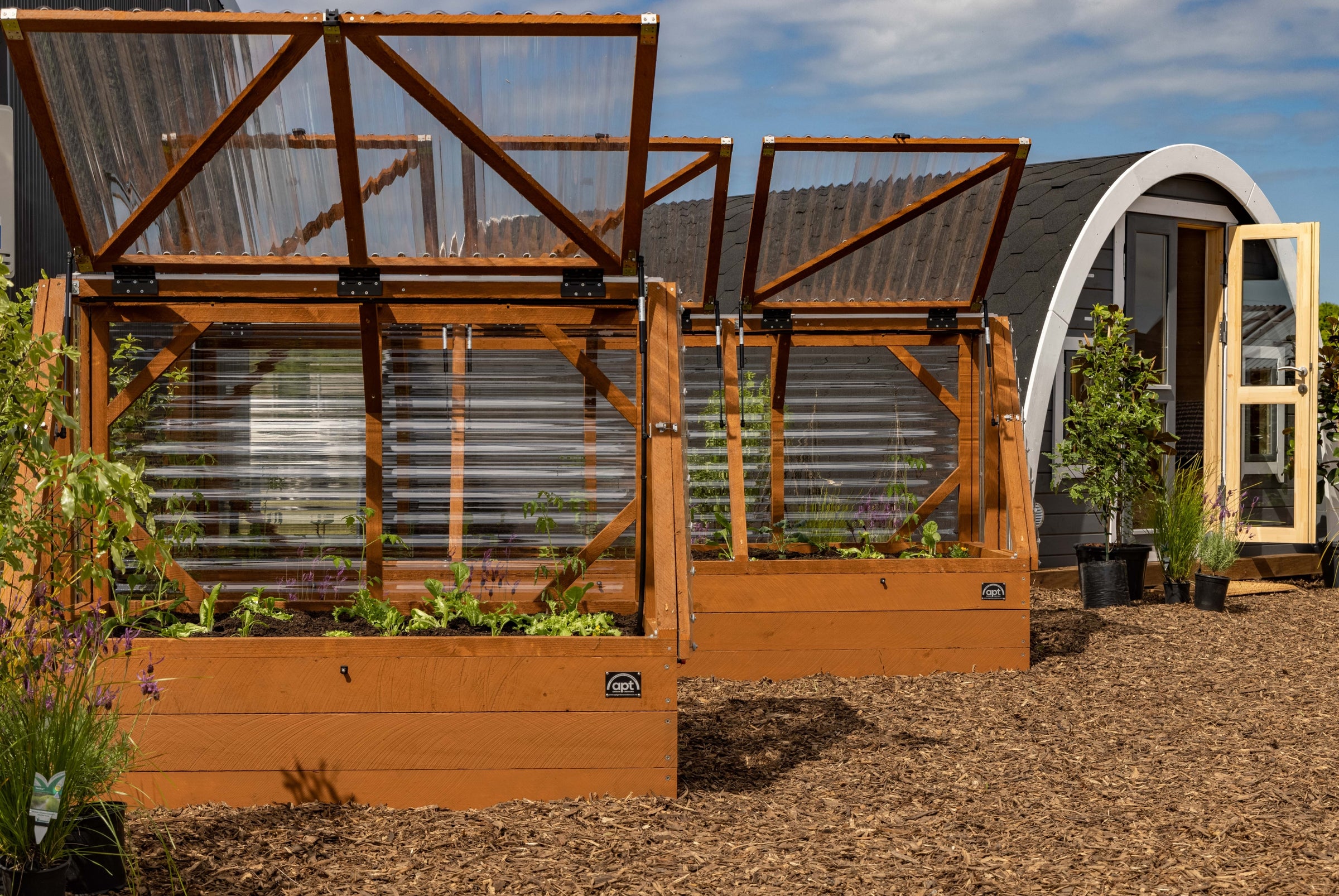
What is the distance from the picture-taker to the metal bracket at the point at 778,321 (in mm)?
6633

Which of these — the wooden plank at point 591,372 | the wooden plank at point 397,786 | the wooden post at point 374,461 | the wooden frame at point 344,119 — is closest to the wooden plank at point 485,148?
the wooden frame at point 344,119

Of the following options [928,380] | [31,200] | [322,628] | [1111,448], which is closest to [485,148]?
[322,628]

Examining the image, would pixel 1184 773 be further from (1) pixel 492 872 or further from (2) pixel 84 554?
(2) pixel 84 554

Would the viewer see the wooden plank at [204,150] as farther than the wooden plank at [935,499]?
No

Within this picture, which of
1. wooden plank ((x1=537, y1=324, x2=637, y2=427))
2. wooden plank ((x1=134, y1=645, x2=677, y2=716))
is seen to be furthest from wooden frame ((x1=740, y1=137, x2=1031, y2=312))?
wooden plank ((x1=134, y1=645, x2=677, y2=716))

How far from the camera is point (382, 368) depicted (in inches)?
177

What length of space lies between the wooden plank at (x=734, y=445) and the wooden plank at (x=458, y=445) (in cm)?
173

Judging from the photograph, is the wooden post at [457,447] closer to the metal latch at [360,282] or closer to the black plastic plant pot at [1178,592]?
the metal latch at [360,282]

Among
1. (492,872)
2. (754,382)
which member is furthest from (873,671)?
(492,872)

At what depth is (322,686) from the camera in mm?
3680

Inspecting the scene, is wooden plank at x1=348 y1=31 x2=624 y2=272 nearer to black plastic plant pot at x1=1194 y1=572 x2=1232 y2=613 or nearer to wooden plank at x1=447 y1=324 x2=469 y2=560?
wooden plank at x1=447 y1=324 x2=469 y2=560

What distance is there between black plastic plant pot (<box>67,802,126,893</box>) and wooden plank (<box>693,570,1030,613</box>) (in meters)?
3.34

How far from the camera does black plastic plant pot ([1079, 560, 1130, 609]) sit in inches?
315

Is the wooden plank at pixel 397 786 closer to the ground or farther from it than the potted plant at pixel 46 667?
closer to the ground
